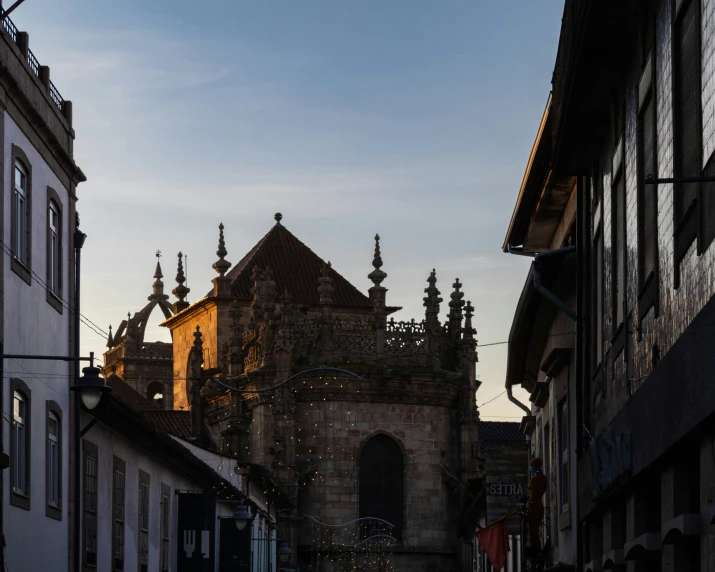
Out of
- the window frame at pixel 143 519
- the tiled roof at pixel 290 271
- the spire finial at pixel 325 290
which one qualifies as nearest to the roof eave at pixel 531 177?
the window frame at pixel 143 519

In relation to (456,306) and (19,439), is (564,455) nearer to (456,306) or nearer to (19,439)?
(19,439)

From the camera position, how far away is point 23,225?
75.5 ft

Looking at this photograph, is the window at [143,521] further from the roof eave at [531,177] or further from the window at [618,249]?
the window at [618,249]

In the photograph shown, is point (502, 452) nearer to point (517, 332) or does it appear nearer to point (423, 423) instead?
point (517, 332)

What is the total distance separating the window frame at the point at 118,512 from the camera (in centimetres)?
2992

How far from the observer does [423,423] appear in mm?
65562


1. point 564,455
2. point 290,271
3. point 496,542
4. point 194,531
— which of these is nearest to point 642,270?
point 564,455

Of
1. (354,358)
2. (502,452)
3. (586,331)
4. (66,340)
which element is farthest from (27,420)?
(354,358)

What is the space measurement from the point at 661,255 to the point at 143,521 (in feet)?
75.0

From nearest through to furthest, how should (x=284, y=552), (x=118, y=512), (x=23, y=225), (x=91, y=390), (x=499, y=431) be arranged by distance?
(x=91, y=390)
(x=23, y=225)
(x=118, y=512)
(x=284, y=552)
(x=499, y=431)

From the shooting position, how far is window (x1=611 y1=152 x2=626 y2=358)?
14.4 m

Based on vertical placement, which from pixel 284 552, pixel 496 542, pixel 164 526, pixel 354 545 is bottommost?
pixel 354 545

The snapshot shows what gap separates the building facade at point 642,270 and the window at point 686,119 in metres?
0.01

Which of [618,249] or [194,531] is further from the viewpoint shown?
[194,531]
